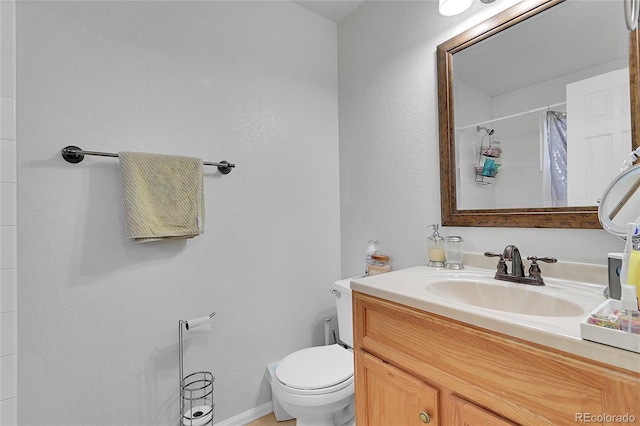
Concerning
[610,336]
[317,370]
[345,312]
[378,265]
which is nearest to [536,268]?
[610,336]

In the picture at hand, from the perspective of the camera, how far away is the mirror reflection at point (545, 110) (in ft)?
3.05

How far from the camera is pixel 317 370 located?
137cm

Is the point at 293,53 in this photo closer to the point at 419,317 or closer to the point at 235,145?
the point at 235,145

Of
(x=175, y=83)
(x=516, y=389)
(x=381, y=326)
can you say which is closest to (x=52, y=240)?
(x=175, y=83)

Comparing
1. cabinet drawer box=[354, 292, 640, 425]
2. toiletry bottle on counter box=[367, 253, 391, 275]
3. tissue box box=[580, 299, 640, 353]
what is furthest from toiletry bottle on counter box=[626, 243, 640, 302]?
toiletry bottle on counter box=[367, 253, 391, 275]

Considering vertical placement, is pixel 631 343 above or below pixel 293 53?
below

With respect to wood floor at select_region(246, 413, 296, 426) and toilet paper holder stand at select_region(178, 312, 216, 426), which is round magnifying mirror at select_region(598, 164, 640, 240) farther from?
wood floor at select_region(246, 413, 296, 426)

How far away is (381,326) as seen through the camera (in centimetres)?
96

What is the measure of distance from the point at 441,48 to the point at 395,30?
14.4 inches

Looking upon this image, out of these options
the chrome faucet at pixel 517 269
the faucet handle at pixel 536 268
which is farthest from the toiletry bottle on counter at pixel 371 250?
the faucet handle at pixel 536 268
